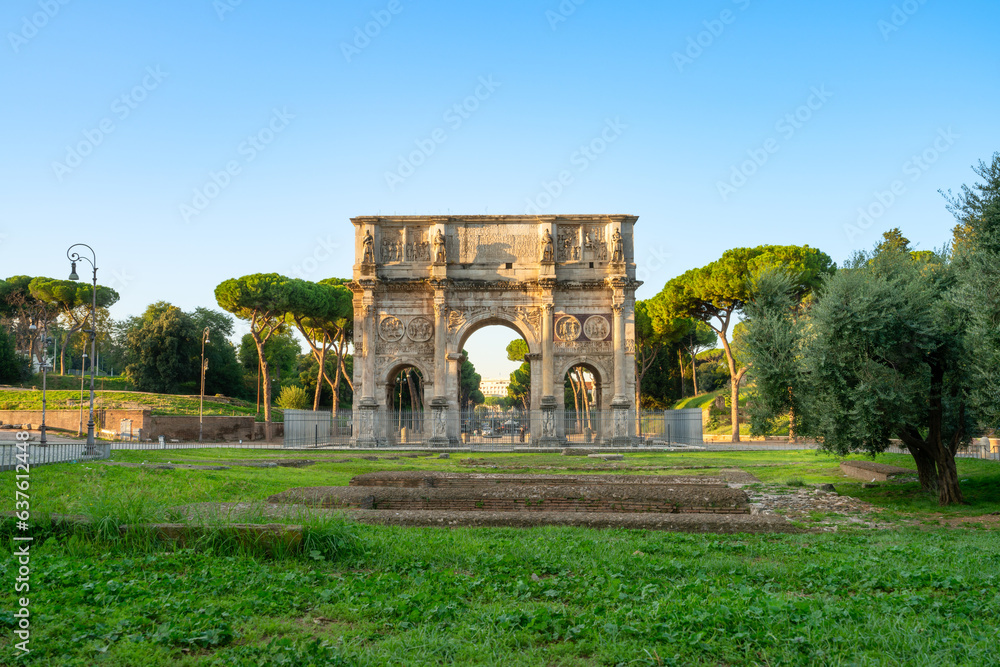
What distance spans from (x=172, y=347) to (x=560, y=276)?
117 feet

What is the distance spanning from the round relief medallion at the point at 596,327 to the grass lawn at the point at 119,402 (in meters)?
26.1

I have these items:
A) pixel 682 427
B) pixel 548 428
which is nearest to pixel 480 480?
pixel 548 428

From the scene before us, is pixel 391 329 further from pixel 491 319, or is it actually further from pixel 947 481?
pixel 947 481

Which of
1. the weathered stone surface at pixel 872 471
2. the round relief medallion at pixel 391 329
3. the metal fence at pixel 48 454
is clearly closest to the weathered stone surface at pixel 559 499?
the weathered stone surface at pixel 872 471

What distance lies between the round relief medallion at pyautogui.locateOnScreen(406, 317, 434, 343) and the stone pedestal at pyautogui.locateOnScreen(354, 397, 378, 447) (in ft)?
11.8

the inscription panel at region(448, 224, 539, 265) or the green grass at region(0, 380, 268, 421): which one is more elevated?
the inscription panel at region(448, 224, 539, 265)

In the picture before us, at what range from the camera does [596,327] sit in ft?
109

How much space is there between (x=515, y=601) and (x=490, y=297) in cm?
2895

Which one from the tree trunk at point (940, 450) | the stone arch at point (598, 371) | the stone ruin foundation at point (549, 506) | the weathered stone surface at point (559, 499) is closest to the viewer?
the stone ruin foundation at point (549, 506)

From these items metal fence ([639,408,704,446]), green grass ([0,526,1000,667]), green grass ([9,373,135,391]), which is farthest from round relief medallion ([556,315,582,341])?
green grass ([9,373,135,391])

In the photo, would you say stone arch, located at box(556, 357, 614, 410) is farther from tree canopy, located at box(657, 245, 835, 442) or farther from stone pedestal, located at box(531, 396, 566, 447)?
tree canopy, located at box(657, 245, 835, 442)

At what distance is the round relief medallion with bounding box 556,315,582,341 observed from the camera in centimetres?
3328

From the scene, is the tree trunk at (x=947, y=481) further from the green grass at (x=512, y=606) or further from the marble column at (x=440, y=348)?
the marble column at (x=440, y=348)

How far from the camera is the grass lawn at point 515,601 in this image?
378 cm
